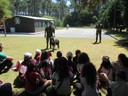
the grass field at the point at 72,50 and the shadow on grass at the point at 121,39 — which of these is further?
the shadow on grass at the point at 121,39

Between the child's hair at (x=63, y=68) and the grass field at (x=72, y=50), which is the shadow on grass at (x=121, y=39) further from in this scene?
the child's hair at (x=63, y=68)

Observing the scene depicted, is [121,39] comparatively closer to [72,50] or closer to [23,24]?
[72,50]

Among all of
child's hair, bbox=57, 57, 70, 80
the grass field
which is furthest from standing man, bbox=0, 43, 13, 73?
child's hair, bbox=57, 57, 70, 80

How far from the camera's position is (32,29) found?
3556cm

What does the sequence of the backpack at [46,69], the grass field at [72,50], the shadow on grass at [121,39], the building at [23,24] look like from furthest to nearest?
the building at [23,24], the shadow on grass at [121,39], the grass field at [72,50], the backpack at [46,69]

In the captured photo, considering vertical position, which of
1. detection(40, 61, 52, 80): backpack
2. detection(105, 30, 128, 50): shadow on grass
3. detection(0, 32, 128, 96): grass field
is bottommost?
detection(0, 32, 128, 96): grass field

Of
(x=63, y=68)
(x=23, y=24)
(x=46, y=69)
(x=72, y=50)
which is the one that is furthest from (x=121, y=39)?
(x=23, y=24)

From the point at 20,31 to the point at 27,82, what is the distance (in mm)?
33000

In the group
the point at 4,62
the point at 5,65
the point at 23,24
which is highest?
the point at 23,24

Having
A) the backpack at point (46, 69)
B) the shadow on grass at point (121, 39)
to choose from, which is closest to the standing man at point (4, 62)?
the backpack at point (46, 69)

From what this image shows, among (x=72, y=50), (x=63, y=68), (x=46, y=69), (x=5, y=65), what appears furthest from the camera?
(x=72, y=50)

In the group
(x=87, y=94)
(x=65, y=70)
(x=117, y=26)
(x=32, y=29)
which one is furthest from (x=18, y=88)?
(x=117, y=26)

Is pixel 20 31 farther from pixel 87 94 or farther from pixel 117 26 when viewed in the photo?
pixel 87 94

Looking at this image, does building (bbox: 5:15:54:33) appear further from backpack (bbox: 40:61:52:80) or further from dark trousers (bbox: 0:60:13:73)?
backpack (bbox: 40:61:52:80)
